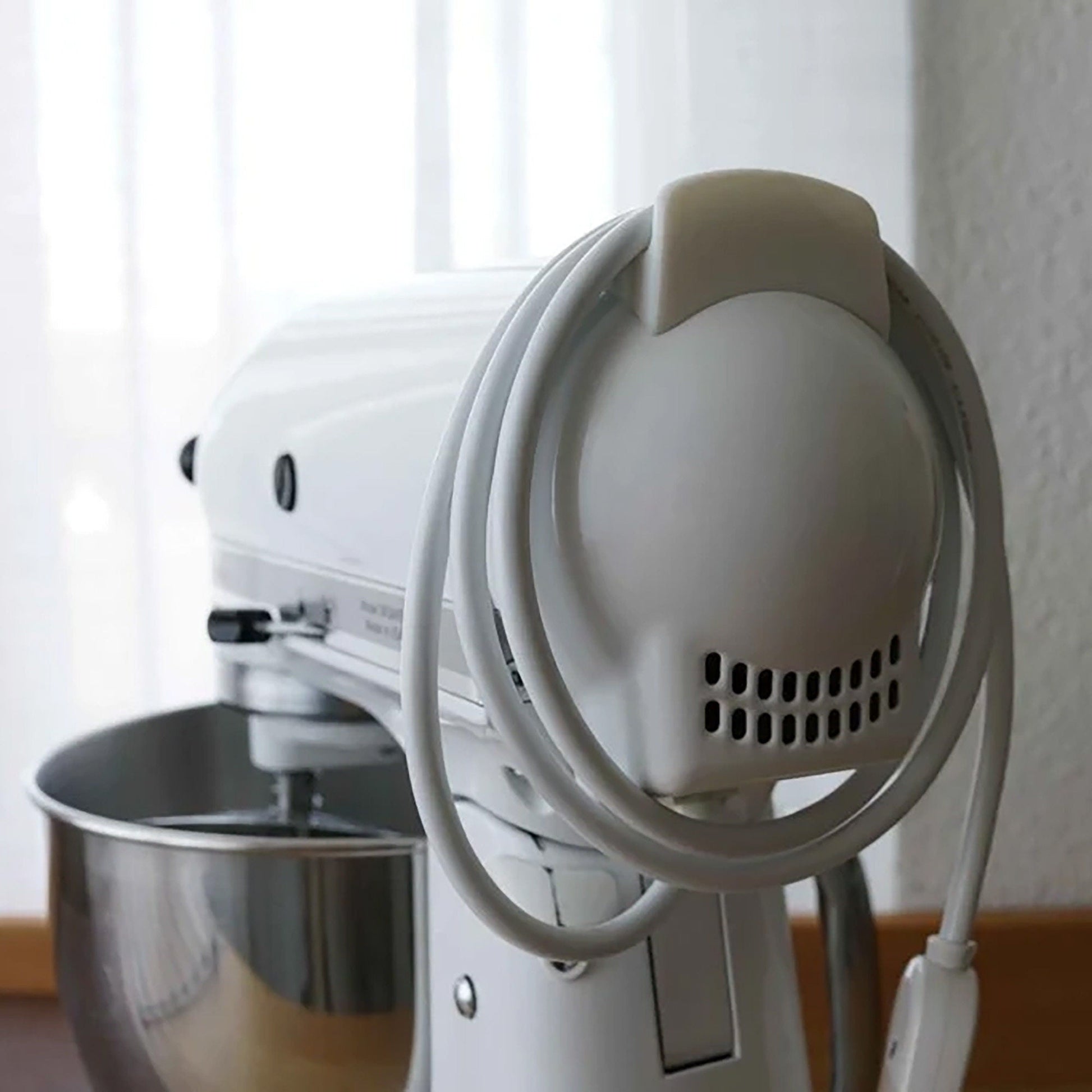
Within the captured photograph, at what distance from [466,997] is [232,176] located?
55cm

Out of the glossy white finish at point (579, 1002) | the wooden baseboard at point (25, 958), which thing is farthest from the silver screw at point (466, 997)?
the wooden baseboard at point (25, 958)

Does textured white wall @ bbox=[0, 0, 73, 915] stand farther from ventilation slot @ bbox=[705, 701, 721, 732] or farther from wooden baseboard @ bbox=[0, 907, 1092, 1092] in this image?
ventilation slot @ bbox=[705, 701, 721, 732]

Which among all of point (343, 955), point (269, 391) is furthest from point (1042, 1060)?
point (269, 391)

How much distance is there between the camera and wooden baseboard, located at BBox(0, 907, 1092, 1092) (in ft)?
2.59

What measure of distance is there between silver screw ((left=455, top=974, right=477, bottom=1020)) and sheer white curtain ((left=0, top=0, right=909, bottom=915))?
46cm

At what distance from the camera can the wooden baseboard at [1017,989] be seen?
0.79m

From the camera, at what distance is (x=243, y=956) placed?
0.53 metres

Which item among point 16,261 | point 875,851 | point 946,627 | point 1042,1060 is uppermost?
point 16,261

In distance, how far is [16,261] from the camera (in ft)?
2.81

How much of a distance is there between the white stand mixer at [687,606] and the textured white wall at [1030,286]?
1.19 feet

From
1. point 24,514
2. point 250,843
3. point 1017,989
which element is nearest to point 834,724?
point 250,843

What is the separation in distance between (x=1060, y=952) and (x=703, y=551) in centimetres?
56

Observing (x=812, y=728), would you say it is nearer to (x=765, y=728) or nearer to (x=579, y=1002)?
(x=765, y=728)

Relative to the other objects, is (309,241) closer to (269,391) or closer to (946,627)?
(269,391)
